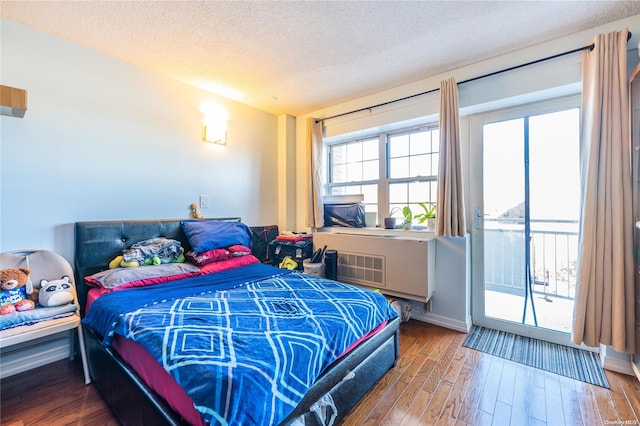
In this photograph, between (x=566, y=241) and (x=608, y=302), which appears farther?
(x=566, y=241)

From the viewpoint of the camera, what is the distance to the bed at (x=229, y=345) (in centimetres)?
98

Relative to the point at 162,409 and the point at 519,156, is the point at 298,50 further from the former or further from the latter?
the point at 162,409

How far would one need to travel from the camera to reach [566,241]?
7.53 feet

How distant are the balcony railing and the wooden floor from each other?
72cm

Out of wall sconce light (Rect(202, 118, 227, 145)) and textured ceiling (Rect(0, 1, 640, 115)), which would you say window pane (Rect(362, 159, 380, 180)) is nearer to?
textured ceiling (Rect(0, 1, 640, 115))

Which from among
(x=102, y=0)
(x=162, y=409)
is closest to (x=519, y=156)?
(x=162, y=409)

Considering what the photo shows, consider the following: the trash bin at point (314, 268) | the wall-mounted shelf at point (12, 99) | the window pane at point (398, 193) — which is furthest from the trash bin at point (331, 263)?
the wall-mounted shelf at point (12, 99)

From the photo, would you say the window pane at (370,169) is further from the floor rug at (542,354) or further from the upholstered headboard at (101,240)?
the upholstered headboard at (101,240)

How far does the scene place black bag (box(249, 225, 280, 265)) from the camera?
10.8 ft

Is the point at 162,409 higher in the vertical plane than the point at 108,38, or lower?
lower

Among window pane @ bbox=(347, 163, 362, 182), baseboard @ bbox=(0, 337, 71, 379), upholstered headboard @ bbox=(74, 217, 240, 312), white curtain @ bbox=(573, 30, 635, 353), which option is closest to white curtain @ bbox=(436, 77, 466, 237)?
white curtain @ bbox=(573, 30, 635, 353)

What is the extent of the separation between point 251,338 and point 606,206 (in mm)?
2383

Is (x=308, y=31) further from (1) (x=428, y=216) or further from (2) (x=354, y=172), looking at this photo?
(1) (x=428, y=216)

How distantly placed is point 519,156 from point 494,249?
88 centimetres
